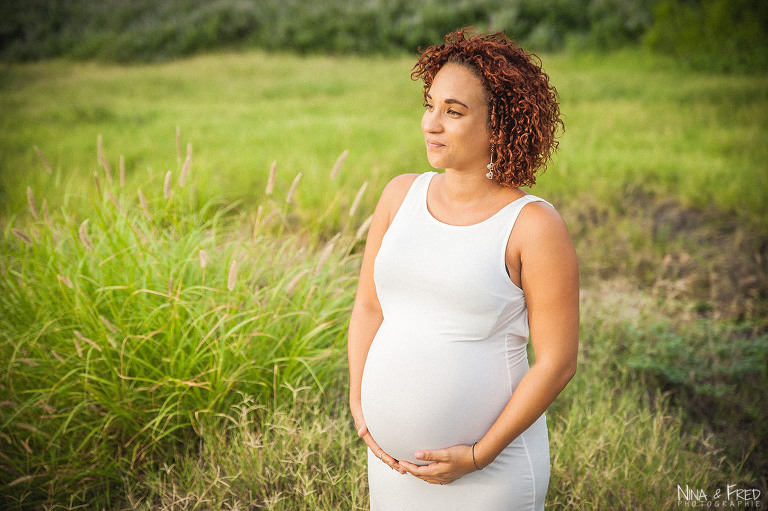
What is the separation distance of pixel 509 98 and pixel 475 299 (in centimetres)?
49

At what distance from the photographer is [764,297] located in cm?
423

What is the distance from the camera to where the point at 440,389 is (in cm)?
152

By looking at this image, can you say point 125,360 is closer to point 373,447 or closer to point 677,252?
point 373,447

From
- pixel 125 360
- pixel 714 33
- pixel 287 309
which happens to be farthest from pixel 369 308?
pixel 714 33

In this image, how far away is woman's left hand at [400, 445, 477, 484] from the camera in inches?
59.2

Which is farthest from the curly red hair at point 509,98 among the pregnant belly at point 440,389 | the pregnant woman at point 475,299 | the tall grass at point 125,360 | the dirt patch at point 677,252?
the dirt patch at point 677,252

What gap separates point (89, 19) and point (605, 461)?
33.9 feet

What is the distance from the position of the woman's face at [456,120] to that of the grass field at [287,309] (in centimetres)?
102

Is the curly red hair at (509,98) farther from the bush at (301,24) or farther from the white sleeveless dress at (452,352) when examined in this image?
the bush at (301,24)

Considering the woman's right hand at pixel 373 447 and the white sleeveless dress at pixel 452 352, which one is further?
the woman's right hand at pixel 373 447

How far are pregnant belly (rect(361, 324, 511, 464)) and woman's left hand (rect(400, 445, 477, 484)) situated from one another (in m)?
0.03

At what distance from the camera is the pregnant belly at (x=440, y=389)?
4.98 feet

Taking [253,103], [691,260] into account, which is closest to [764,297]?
[691,260]

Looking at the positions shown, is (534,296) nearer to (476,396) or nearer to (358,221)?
(476,396)
